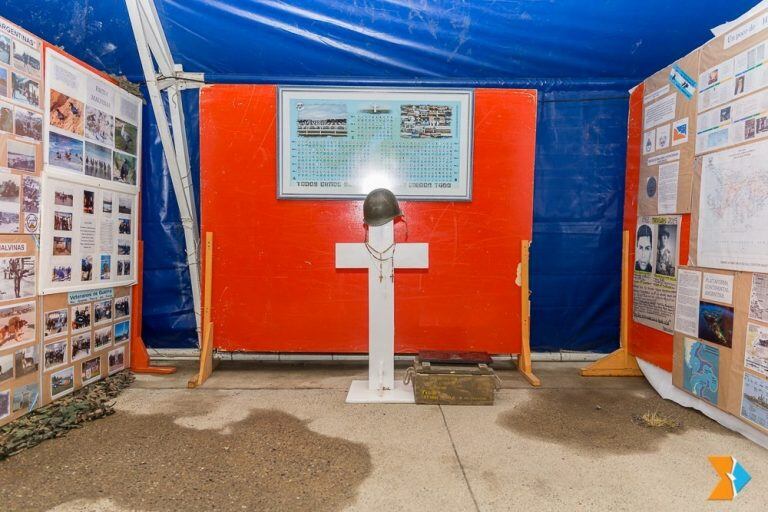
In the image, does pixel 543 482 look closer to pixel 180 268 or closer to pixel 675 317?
pixel 675 317

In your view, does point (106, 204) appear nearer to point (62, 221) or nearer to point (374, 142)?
point (62, 221)

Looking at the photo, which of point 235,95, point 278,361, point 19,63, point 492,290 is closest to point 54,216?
point 19,63

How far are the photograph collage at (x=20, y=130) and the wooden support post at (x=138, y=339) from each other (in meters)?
0.82

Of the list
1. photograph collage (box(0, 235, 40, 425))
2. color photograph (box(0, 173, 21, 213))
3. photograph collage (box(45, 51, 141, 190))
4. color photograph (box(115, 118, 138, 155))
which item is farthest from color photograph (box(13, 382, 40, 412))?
color photograph (box(115, 118, 138, 155))

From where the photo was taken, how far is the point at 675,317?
8.41 feet

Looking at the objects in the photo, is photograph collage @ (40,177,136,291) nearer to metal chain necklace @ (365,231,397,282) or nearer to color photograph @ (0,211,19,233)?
color photograph @ (0,211,19,233)

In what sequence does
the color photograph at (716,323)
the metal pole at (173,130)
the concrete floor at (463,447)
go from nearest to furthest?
1. the concrete floor at (463,447)
2. the color photograph at (716,323)
3. the metal pole at (173,130)

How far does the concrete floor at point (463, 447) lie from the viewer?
63.2 inches

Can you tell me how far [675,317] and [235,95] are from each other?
298cm

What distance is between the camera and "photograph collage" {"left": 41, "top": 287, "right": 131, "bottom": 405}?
7.60 ft

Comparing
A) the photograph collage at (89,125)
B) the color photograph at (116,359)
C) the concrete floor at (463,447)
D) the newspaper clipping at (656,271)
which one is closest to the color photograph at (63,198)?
the photograph collage at (89,125)

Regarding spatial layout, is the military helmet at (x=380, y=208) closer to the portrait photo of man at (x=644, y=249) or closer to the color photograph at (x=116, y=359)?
the portrait photo of man at (x=644, y=249)

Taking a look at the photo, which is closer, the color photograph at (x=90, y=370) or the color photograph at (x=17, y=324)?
the color photograph at (x=17, y=324)

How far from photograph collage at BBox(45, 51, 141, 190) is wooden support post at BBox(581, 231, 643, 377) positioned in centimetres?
328
